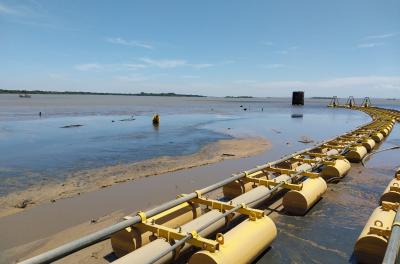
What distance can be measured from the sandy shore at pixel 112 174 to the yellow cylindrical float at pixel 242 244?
6.23 meters

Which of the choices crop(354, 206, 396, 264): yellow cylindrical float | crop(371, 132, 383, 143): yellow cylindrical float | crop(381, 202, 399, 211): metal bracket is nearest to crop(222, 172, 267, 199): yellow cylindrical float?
crop(381, 202, 399, 211): metal bracket

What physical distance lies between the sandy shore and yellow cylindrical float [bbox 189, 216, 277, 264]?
20.4ft

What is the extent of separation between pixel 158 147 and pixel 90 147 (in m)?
3.89

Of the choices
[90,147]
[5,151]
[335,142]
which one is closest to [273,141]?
[335,142]

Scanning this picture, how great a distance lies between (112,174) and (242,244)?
8521mm

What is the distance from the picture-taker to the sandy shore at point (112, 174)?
9461 mm

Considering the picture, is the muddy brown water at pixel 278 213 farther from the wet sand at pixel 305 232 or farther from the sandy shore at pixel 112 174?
the sandy shore at pixel 112 174

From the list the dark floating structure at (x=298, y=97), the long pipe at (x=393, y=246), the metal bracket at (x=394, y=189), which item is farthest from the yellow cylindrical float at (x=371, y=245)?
the dark floating structure at (x=298, y=97)

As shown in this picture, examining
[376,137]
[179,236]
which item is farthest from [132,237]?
[376,137]

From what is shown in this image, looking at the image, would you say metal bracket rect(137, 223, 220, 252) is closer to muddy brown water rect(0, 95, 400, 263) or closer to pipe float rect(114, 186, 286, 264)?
pipe float rect(114, 186, 286, 264)

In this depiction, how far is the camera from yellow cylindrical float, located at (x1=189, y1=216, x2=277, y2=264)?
4555 mm

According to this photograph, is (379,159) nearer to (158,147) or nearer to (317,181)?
(317,181)

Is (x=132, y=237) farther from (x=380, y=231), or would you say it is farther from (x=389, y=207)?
(x=389, y=207)

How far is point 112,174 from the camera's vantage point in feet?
41.4
